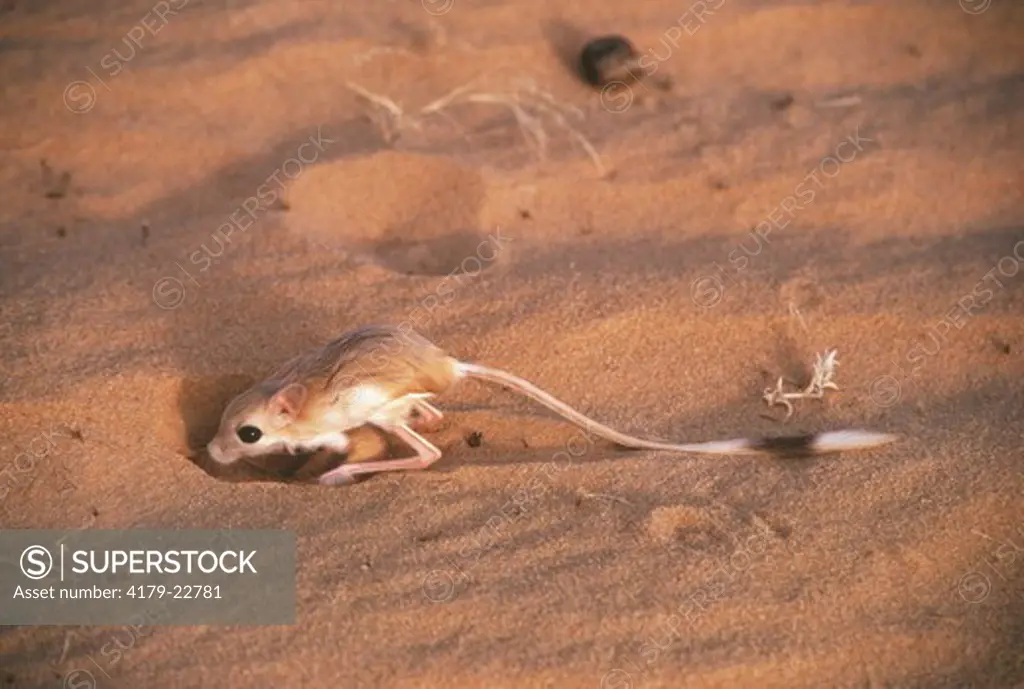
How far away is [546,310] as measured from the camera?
431 cm

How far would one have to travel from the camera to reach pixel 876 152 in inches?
193

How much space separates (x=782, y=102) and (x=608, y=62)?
2.48 ft

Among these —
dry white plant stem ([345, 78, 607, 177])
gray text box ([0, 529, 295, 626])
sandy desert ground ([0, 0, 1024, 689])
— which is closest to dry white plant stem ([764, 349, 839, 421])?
sandy desert ground ([0, 0, 1024, 689])

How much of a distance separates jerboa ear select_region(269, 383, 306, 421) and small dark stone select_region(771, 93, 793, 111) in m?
2.49

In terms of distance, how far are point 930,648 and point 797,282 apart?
1544 mm

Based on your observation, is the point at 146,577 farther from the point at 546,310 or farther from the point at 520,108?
the point at 520,108

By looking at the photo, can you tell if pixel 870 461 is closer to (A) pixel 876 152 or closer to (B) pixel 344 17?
(A) pixel 876 152

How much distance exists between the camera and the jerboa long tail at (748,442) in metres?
3.80

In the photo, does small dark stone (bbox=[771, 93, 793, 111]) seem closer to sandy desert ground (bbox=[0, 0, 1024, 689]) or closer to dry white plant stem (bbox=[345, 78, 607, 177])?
sandy desert ground (bbox=[0, 0, 1024, 689])

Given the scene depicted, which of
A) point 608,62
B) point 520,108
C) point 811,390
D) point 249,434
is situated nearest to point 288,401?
point 249,434

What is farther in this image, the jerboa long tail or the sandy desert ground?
the jerboa long tail

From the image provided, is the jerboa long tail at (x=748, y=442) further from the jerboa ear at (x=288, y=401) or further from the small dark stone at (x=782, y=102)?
the small dark stone at (x=782, y=102)

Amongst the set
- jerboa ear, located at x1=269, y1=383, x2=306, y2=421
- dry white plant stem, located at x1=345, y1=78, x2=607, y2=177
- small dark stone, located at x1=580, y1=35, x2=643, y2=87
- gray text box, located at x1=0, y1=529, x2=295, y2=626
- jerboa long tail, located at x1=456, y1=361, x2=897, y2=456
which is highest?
small dark stone, located at x1=580, y1=35, x2=643, y2=87

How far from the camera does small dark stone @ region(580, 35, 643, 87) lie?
5176 mm
